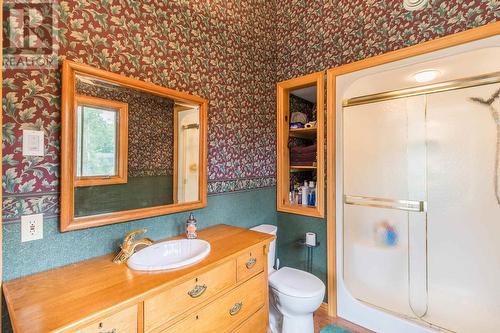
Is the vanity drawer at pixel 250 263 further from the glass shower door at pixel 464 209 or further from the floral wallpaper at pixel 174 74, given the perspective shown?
the glass shower door at pixel 464 209

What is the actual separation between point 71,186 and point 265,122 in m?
1.75

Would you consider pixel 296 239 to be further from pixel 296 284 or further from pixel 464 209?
pixel 464 209

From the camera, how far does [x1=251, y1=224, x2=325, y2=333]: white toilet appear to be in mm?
1708

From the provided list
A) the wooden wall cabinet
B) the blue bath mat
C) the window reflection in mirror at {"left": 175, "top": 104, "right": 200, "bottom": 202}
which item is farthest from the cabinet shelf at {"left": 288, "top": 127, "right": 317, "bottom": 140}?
the blue bath mat

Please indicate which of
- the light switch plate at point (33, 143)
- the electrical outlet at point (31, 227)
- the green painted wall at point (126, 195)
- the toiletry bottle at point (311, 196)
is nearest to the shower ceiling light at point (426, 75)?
the toiletry bottle at point (311, 196)

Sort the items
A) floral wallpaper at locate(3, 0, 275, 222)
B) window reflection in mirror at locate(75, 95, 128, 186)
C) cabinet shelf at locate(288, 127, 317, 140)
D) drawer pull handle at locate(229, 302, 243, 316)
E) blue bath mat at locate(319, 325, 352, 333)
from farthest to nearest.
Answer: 1. cabinet shelf at locate(288, 127, 317, 140)
2. blue bath mat at locate(319, 325, 352, 333)
3. drawer pull handle at locate(229, 302, 243, 316)
4. window reflection in mirror at locate(75, 95, 128, 186)
5. floral wallpaper at locate(3, 0, 275, 222)

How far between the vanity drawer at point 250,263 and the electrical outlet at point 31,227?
1009 mm

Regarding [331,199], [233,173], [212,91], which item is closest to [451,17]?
[331,199]

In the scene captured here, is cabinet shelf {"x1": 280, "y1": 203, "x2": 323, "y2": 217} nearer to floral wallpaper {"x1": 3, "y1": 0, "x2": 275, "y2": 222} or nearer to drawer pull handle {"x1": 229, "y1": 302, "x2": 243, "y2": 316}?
floral wallpaper {"x1": 3, "y1": 0, "x2": 275, "y2": 222}

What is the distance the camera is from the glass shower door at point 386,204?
5.75 feet

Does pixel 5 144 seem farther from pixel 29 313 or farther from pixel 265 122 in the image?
pixel 265 122

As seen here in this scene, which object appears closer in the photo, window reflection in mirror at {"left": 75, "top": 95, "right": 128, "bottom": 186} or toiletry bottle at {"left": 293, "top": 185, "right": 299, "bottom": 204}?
window reflection in mirror at {"left": 75, "top": 95, "right": 128, "bottom": 186}

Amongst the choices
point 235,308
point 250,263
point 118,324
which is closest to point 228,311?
point 235,308

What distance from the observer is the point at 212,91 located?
1948 millimetres
